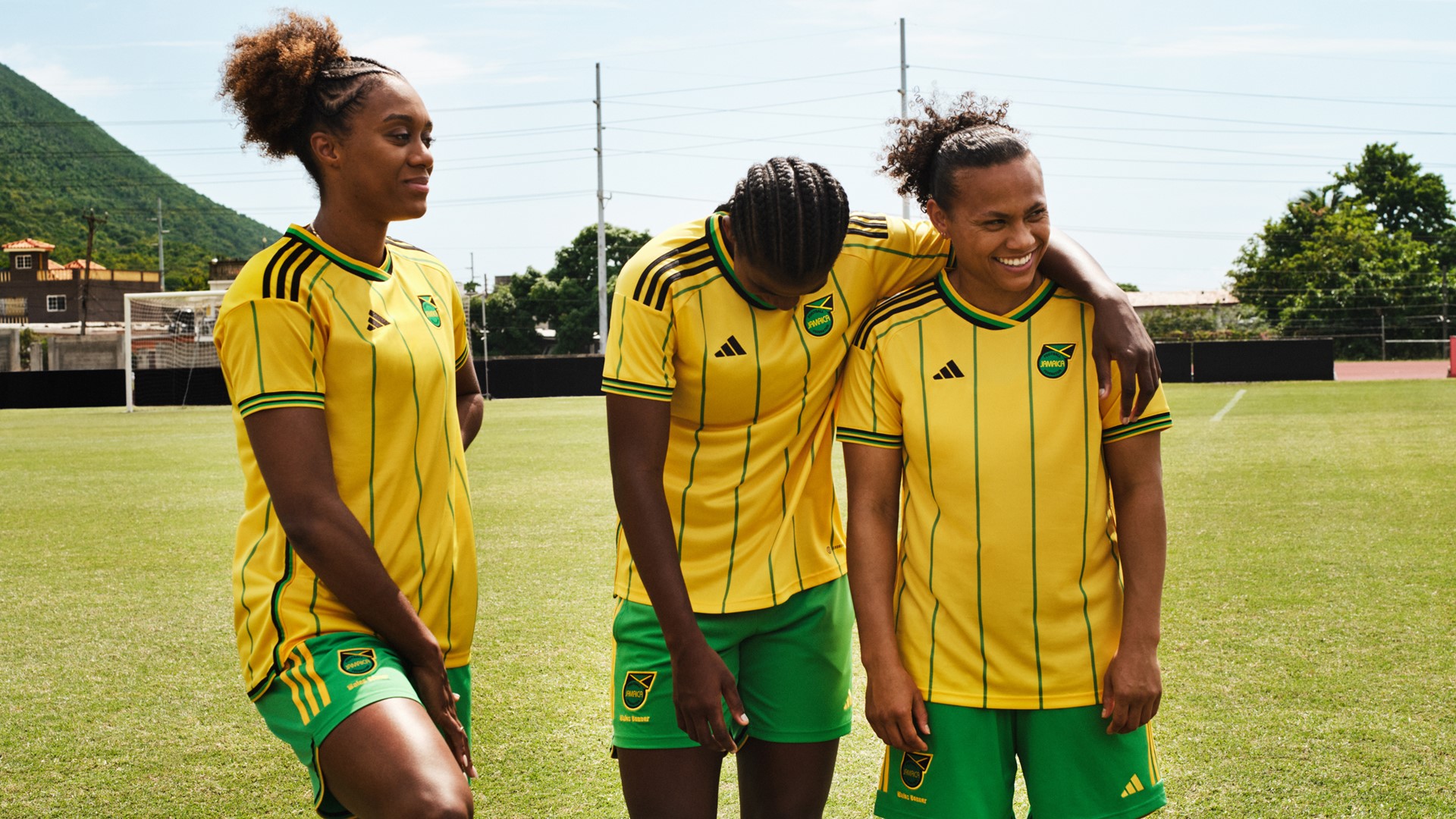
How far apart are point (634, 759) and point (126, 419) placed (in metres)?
28.3

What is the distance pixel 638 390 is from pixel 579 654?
11.6 ft

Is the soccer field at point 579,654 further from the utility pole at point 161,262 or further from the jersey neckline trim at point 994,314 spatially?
the utility pole at point 161,262

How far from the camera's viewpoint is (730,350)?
2.40 meters

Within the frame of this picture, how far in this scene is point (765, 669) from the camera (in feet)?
8.51

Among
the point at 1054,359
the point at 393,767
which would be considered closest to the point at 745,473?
the point at 1054,359

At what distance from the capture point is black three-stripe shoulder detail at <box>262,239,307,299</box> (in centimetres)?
221

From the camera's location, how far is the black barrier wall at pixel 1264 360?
112 ft

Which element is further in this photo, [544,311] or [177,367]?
[544,311]

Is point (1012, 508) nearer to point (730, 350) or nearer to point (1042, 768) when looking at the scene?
point (1042, 768)

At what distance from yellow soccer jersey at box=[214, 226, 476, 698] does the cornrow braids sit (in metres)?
1.09

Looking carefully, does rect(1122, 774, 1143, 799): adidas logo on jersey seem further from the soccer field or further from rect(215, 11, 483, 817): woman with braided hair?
the soccer field

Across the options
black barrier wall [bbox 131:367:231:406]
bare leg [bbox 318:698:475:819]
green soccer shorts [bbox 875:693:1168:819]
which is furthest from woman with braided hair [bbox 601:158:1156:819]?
black barrier wall [bbox 131:367:231:406]

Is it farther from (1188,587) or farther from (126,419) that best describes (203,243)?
(1188,587)

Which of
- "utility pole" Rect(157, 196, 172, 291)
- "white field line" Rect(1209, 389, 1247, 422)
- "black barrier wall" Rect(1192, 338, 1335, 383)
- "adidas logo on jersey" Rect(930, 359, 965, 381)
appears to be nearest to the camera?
"adidas logo on jersey" Rect(930, 359, 965, 381)
